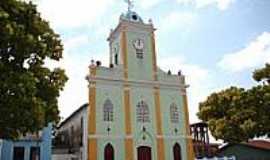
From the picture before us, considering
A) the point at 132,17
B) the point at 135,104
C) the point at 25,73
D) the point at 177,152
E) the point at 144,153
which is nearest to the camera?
the point at 25,73

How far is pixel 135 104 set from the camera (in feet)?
82.4

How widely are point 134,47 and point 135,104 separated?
16.9ft

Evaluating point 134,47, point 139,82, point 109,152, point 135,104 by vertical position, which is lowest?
point 109,152

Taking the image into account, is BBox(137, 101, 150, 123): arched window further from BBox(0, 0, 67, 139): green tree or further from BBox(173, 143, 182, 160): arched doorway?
BBox(0, 0, 67, 139): green tree

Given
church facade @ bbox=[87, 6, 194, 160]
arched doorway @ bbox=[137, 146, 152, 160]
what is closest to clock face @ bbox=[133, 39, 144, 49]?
church facade @ bbox=[87, 6, 194, 160]

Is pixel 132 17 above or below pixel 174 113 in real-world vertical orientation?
above

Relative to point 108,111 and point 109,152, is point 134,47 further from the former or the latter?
point 109,152

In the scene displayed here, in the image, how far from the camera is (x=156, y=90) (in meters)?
26.3

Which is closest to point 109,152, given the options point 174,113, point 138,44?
point 174,113

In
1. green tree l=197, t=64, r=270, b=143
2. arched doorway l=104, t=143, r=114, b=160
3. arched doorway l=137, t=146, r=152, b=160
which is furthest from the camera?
arched doorway l=137, t=146, r=152, b=160

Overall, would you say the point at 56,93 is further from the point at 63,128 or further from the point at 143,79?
the point at 63,128

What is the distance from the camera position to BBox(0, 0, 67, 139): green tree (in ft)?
38.5

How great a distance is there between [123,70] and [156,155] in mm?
7404

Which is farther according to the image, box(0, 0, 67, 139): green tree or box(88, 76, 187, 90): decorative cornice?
box(88, 76, 187, 90): decorative cornice
